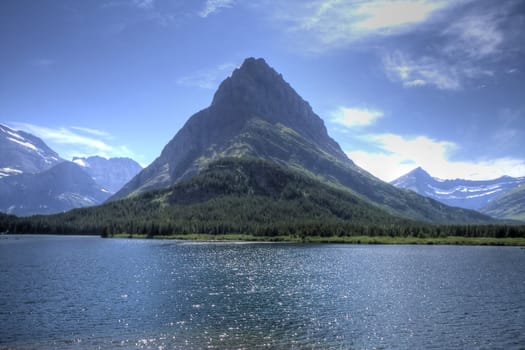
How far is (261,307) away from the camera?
76750 millimetres

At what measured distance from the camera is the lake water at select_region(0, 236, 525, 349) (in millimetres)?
56000

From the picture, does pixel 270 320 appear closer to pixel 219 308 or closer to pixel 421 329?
pixel 219 308

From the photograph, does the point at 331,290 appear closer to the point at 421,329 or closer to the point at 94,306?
the point at 421,329

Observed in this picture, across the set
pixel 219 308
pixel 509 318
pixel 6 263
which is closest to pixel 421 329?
pixel 509 318

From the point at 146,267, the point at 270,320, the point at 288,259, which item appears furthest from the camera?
the point at 288,259

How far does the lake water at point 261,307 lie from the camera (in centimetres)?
5600

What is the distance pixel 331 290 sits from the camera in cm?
9481

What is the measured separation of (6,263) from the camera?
14212 centimetres

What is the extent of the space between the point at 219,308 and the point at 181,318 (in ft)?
30.7

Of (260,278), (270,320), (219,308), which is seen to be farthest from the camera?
(260,278)

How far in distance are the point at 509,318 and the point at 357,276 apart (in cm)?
5092

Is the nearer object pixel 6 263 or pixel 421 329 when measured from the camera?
pixel 421 329

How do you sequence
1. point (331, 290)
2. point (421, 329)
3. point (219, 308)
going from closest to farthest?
1. point (421, 329)
2. point (219, 308)
3. point (331, 290)

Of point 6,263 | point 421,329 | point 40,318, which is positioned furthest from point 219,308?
point 6,263
